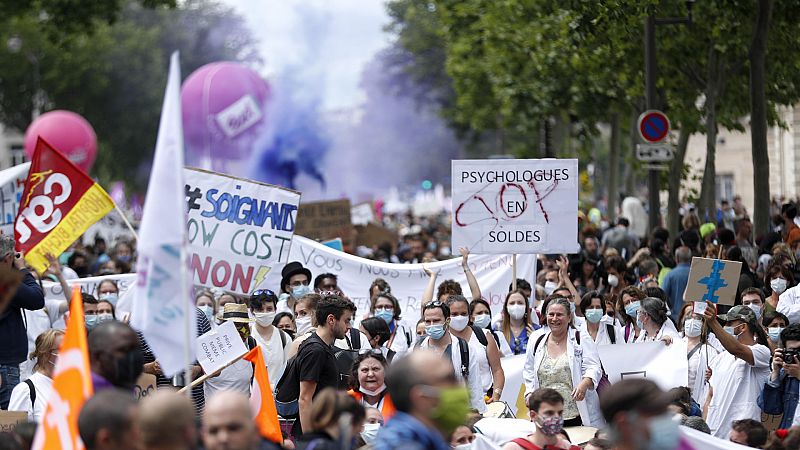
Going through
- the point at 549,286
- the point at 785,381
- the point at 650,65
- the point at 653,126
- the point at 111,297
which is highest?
the point at 650,65

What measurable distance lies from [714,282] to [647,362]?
3.92 ft

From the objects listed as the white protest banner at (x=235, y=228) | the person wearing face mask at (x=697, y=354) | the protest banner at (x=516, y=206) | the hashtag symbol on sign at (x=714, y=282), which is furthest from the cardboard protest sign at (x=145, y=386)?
the protest banner at (x=516, y=206)

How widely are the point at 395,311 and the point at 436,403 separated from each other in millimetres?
7104

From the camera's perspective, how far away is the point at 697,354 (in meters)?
10.4

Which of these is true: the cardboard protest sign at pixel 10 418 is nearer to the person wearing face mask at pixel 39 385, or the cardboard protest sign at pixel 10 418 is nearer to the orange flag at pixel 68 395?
the person wearing face mask at pixel 39 385

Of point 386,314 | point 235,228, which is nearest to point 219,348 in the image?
point 235,228

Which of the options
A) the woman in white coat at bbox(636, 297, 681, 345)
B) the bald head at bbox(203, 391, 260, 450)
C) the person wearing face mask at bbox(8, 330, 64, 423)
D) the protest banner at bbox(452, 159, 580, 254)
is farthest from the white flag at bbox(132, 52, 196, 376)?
the protest banner at bbox(452, 159, 580, 254)

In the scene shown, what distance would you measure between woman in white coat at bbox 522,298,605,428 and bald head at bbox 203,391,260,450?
496cm

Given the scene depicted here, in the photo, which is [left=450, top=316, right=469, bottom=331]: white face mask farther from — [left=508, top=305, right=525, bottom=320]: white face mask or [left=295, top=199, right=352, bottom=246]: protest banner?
[left=295, top=199, right=352, bottom=246]: protest banner

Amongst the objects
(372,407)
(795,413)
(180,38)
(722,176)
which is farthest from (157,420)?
(180,38)

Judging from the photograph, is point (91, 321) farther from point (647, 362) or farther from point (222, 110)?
point (222, 110)

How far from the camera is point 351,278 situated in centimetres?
1567

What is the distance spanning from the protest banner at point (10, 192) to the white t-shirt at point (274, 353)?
4745 mm

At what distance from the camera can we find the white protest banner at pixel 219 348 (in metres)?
9.59
